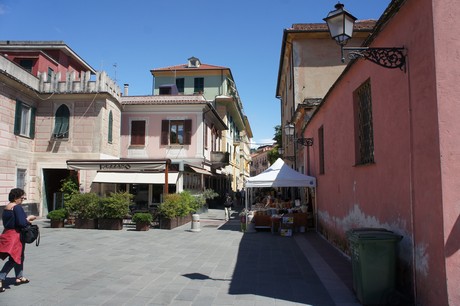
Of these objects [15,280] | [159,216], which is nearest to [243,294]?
[15,280]

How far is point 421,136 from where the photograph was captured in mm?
4332

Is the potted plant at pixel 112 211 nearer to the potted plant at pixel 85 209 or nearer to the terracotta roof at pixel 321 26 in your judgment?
the potted plant at pixel 85 209

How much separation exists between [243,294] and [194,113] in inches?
Answer: 727

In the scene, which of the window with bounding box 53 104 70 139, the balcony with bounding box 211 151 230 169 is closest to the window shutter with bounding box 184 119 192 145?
the balcony with bounding box 211 151 230 169

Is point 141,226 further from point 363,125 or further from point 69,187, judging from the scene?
point 363,125

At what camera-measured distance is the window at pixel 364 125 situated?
6.68m

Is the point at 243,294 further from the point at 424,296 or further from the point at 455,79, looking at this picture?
the point at 455,79

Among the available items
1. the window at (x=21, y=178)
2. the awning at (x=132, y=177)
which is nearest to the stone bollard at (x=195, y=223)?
the awning at (x=132, y=177)

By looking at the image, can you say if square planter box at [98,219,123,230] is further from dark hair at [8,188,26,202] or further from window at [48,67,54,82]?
window at [48,67,54,82]

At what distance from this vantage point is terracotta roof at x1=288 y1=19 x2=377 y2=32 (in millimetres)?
19317

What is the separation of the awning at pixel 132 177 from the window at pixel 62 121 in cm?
306

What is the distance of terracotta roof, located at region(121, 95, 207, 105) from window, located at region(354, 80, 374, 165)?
629 inches

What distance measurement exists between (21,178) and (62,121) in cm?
355

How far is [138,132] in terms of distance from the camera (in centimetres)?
2355
